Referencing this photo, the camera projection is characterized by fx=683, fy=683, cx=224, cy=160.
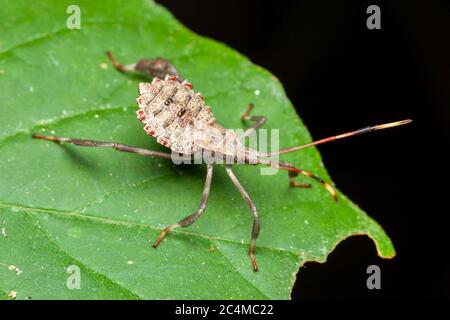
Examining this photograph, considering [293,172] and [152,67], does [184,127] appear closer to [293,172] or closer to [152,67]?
[152,67]

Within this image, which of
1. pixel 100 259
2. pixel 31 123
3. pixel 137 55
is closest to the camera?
pixel 100 259

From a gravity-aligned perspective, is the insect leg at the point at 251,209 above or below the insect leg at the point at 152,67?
below

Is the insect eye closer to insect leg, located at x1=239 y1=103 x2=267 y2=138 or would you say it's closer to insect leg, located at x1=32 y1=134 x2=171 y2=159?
insect leg, located at x1=32 y1=134 x2=171 y2=159

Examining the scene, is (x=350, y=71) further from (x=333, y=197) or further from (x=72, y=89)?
(x=72, y=89)

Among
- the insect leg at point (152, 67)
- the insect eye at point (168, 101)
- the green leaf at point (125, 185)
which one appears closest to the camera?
the green leaf at point (125, 185)

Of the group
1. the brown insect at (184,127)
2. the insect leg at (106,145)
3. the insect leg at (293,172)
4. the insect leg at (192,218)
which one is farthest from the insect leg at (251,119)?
the insect leg at (106,145)

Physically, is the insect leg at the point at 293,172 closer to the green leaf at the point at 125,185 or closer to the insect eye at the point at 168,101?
the green leaf at the point at 125,185

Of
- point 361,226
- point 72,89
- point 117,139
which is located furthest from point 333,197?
point 72,89

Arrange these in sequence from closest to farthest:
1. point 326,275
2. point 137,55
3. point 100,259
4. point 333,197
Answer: point 100,259
point 333,197
point 137,55
point 326,275
